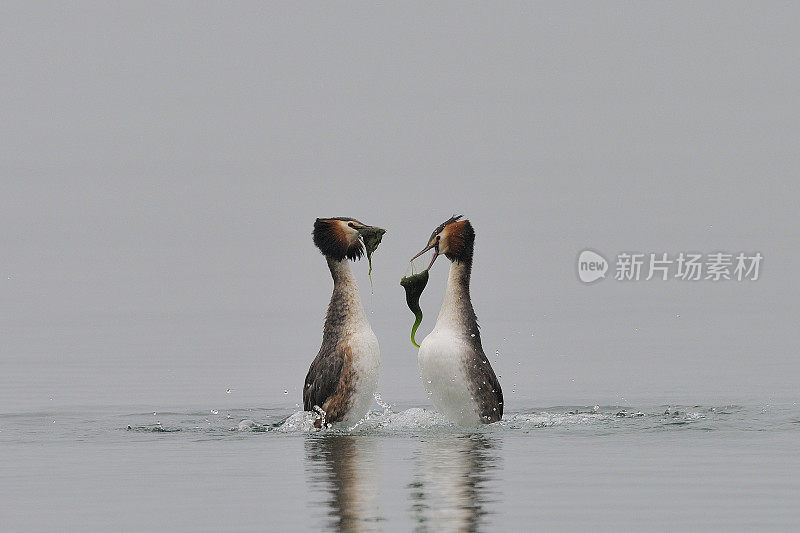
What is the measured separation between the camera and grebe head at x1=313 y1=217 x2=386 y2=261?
22250 mm

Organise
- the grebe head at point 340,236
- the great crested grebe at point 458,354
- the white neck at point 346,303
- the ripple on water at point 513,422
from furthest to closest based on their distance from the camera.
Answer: the grebe head at point 340,236 < the white neck at point 346,303 < the great crested grebe at point 458,354 < the ripple on water at point 513,422

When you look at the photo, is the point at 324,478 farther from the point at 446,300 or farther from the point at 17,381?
the point at 17,381

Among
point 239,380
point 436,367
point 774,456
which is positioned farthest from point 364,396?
point 239,380

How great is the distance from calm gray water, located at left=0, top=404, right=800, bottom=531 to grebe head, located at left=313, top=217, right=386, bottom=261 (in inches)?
88.8

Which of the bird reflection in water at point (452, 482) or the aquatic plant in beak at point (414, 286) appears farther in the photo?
the aquatic plant in beak at point (414, 286)

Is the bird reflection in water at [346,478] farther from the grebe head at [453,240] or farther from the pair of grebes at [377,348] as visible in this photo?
the grebe head at [453,240]

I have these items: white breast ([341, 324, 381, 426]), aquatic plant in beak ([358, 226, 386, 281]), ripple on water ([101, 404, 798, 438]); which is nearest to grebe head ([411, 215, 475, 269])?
aquatic plant in beak ([358, 226, 386, 281])

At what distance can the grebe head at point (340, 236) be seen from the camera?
876 inches

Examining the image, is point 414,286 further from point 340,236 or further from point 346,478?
point 346,478

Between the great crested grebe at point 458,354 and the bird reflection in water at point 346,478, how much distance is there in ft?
4.99

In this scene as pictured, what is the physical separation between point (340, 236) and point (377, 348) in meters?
1.65

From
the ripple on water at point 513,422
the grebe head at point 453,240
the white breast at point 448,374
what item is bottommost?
the ripple on water at point 513,422

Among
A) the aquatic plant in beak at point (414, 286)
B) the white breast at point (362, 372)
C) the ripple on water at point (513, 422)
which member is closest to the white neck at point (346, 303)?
the white breast at point (362, 372)

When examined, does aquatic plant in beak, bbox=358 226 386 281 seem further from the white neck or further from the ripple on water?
the ripple on water
